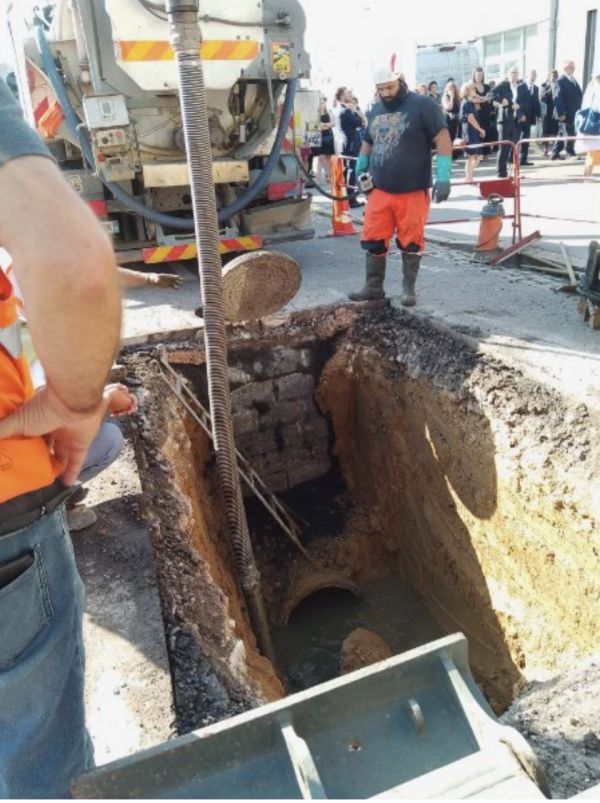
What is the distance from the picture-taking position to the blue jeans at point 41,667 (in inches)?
54.6

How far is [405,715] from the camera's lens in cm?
134

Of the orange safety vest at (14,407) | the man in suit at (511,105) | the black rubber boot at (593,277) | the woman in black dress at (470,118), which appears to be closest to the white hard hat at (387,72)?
the black rubber boot at (593,277)

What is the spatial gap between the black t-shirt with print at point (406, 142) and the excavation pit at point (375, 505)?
3.48 ft

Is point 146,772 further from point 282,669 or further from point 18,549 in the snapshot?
point 282,669

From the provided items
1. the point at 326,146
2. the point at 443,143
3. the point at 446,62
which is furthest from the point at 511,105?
the point at 443,143

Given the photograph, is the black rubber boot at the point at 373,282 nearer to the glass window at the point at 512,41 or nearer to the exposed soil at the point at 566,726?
the exposed soil at the point at 566,726

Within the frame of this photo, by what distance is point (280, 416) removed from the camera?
5.78 m

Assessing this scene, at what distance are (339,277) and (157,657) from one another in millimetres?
4851

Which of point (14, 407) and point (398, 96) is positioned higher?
point (398, 96)

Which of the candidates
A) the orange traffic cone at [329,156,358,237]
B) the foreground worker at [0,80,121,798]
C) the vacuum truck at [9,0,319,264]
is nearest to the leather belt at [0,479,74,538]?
the foreground worker at [0,80,121,798]

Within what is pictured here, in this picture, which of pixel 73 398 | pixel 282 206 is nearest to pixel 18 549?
pixel 73 398

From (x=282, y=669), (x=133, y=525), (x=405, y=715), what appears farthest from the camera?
(x=282, y=669)

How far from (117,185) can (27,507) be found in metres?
5.31

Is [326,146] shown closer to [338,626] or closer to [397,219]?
[397,219]
